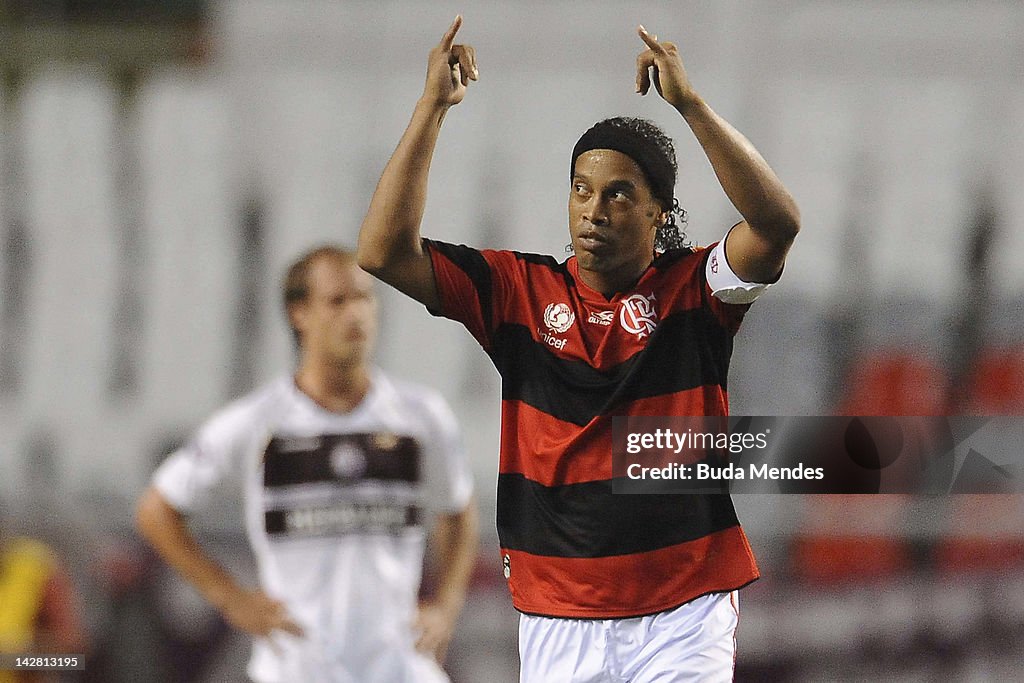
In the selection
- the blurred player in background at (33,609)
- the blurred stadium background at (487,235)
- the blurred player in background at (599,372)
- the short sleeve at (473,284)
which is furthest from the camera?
the blurred player in background at (33,609)

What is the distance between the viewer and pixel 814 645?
2.33 meters

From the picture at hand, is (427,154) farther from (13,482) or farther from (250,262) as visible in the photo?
(13,482)

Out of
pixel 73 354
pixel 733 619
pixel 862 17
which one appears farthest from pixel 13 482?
pixel 862 17

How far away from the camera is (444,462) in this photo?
Answer: 2318mm

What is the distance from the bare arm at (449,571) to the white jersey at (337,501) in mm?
25

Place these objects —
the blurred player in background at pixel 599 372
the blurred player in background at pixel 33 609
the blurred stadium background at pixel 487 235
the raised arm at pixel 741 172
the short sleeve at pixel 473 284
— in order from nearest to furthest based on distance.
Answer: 1. the raised arm at pixel 741 172
2. the blurred player in background at pixel 599 372
3. the short sleeve at pixel 473 284
4. the blurred stadium background at pixel 487 235
5. the blurred player in background at pixel 33 609

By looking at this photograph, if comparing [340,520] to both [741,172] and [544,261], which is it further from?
[741,172]

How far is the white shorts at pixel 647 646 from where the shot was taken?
5.83ft

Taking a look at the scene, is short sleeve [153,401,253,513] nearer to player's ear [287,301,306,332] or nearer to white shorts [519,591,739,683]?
player's ear [287,301,306,332]

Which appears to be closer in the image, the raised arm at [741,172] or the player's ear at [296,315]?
the raised arm at [741,172]

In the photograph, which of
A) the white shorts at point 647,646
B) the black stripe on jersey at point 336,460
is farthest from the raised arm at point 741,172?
the black stripe on jersey at point 336,460

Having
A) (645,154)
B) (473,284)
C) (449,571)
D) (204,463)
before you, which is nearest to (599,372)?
(473,284)

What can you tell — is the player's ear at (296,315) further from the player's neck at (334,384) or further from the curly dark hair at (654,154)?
the curly dark hair at (654,154)

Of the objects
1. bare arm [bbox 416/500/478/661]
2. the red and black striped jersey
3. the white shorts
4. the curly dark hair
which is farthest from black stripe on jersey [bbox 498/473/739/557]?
the curly dark hair
